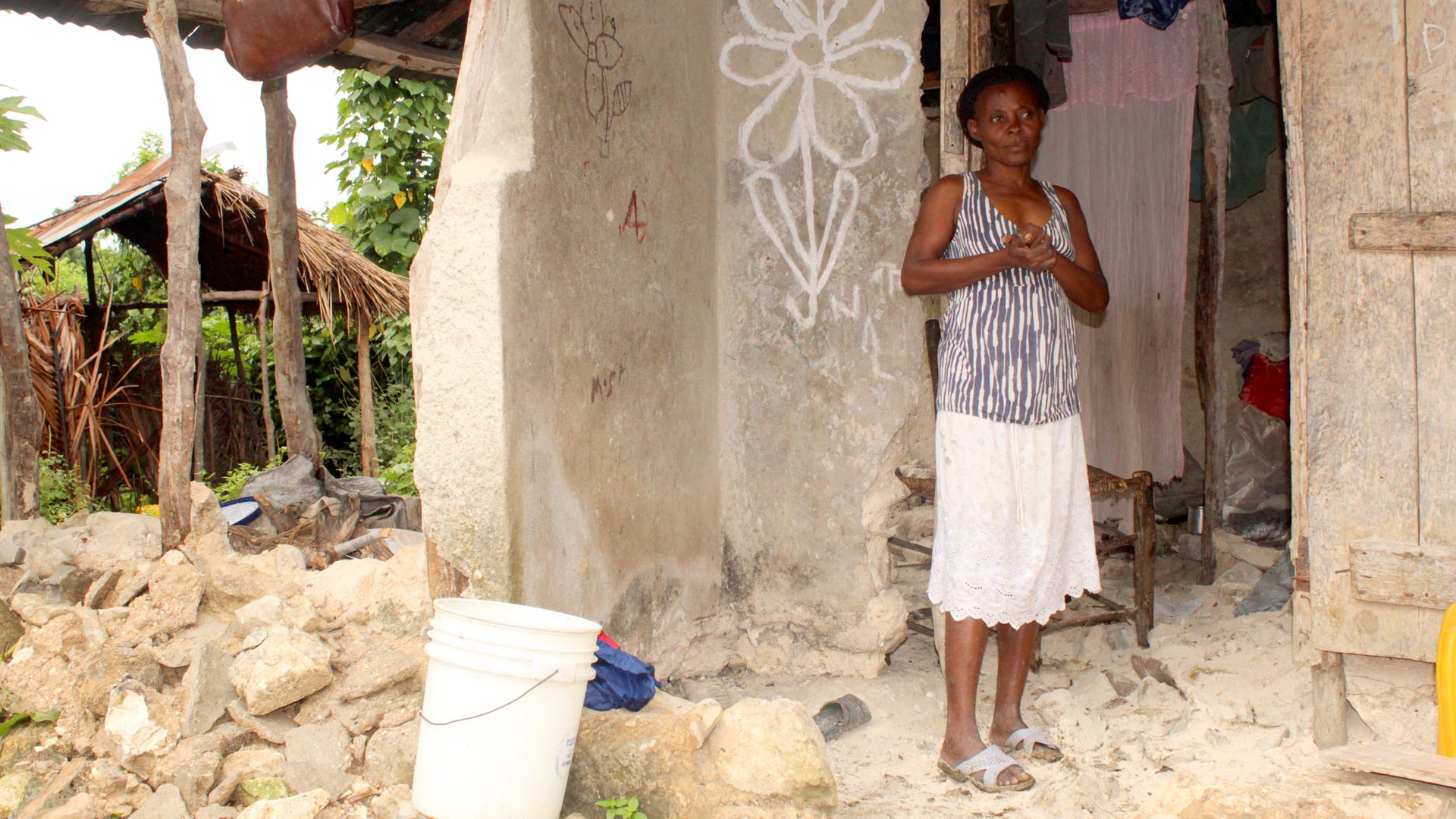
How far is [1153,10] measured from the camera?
447 cm

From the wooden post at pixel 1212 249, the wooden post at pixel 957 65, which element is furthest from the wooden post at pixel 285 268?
the wooden post at pixel 1212 249

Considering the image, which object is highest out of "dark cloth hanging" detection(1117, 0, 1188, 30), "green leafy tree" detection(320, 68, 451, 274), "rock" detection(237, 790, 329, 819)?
"green leafy tree" detection(320, 68, 451, 274)

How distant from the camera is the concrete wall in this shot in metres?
2.72

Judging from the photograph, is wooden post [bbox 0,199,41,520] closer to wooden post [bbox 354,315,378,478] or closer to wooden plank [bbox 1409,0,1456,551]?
wooden post [bbox 354,315,378,478]

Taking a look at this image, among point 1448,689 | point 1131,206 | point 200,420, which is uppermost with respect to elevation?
point 1131,206

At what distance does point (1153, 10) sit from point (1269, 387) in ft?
7.02

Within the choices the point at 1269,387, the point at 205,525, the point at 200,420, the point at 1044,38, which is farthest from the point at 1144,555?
the point at 200,420

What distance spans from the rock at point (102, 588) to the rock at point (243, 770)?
3.27 ft

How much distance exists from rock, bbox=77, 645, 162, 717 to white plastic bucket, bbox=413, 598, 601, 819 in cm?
109

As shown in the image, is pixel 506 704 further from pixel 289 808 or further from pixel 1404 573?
pixel 1404 573

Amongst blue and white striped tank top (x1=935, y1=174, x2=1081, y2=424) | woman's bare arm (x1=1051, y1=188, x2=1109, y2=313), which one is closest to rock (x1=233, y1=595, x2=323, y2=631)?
blue and white striped tank top (x1=935, y1=174, x2=1081, y2=424)

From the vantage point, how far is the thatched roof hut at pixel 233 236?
283 inches

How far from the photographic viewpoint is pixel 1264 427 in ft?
19.0

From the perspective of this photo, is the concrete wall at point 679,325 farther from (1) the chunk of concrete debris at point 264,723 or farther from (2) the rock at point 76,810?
(2) the rock at point 76,810
